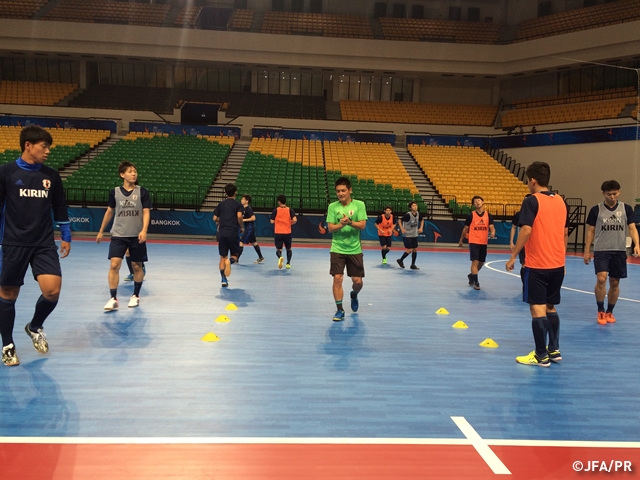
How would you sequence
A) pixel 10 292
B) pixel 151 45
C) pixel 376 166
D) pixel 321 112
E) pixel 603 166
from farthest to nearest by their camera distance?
pixel 321 112 < pixel 151 45 < pixel 376 166 < pixel 603 166 < pixel 10 292

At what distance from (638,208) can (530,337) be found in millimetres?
18709

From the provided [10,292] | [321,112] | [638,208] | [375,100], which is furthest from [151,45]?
[10,292]

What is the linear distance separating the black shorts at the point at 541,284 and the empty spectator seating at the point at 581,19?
93.5 ft

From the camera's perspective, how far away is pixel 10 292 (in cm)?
527

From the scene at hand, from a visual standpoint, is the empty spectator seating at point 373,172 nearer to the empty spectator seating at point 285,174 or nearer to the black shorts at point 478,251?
the empty spectator seating at point 285,174

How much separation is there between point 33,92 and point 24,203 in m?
34.2

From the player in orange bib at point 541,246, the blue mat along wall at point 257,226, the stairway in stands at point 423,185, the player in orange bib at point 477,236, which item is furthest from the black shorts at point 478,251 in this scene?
the stairway in stands at point 423,185

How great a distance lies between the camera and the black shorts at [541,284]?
5.64 m

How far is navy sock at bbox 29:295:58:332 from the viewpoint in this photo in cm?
559

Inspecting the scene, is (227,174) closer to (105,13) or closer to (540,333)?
(105,13)

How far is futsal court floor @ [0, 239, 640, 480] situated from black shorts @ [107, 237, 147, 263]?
0.86 meters

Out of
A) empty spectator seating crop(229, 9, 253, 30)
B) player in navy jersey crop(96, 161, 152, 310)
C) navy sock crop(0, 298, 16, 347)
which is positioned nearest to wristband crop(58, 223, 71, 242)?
navy sock crop(0, 298, 16, 347)

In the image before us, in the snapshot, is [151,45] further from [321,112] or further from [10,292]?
[10,292]
